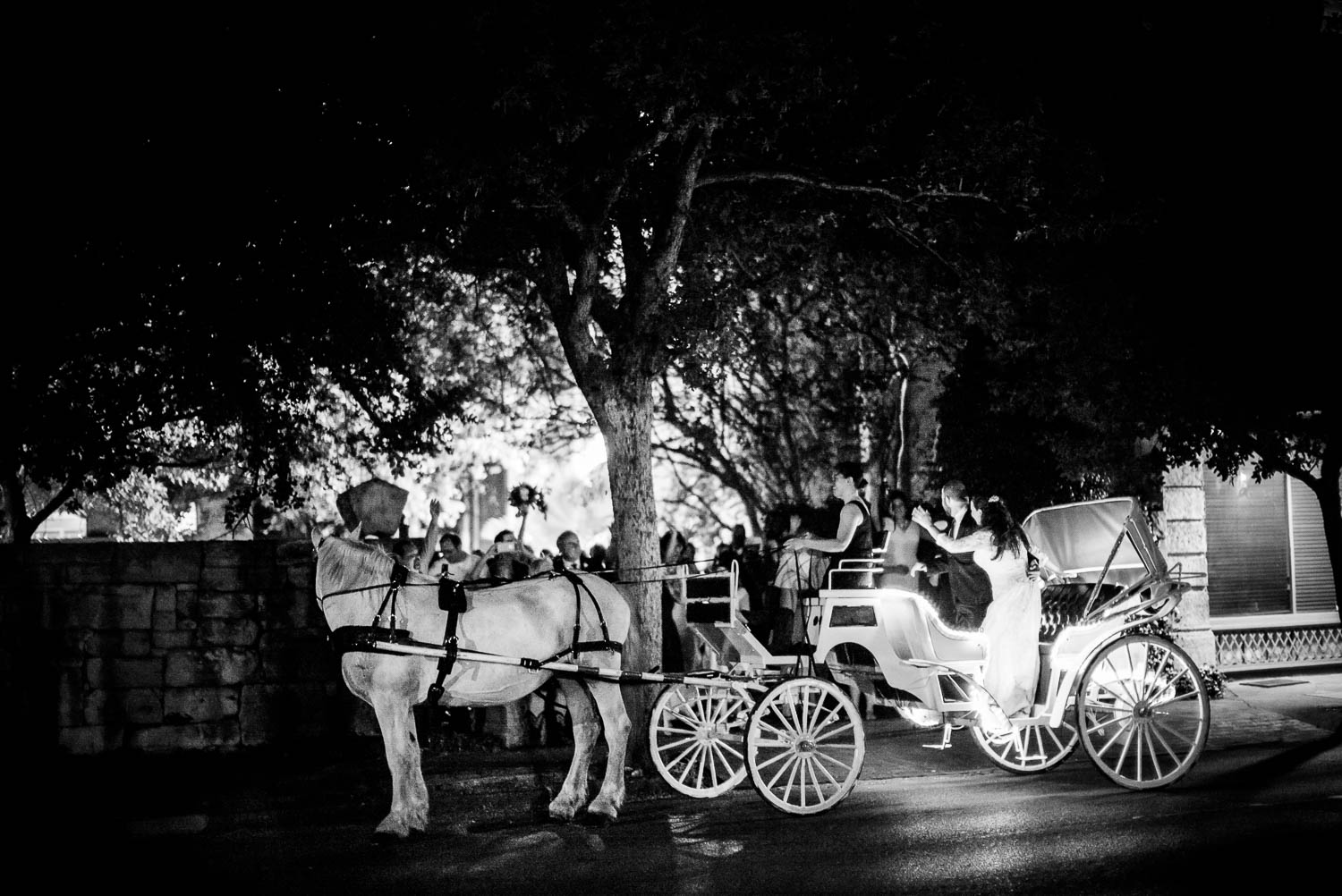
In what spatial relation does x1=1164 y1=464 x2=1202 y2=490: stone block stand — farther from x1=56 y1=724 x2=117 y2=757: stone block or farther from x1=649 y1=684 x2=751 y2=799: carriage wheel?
x1=56 y1=724 x2=117 y2=757: stone block

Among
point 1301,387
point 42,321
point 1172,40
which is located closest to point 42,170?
point 42,321

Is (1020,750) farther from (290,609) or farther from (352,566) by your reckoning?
(290,609)

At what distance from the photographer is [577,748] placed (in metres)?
9.19

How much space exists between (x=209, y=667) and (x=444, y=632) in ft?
15.1

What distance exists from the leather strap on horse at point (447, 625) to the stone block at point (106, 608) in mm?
4786

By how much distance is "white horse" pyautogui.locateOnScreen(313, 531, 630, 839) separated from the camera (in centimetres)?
842

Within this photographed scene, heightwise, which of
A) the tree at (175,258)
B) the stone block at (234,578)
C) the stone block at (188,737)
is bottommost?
the stone block at (188,737)

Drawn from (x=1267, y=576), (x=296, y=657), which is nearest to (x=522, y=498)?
(x=296, y=657)

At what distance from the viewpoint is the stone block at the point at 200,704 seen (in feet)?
39.5

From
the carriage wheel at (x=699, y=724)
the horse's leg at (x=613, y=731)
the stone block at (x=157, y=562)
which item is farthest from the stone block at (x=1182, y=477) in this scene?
the stone block at (x=157, y=562)

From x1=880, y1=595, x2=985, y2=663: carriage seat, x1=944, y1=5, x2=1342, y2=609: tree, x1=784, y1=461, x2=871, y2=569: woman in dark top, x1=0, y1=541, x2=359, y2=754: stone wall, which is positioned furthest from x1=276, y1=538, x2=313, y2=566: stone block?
x1=944, y1=5, x2=1342, y2=609: tree

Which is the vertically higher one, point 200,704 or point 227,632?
point 227,632

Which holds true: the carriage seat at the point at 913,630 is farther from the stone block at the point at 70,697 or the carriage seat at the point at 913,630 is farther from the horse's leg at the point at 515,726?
the stone block at the point at 70,697

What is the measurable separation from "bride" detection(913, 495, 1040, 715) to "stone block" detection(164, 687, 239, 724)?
702 centimetres
